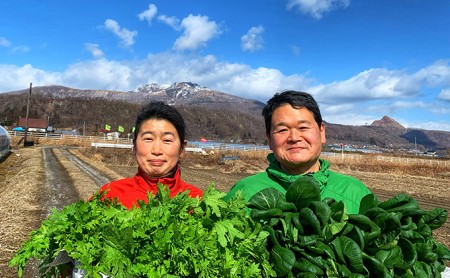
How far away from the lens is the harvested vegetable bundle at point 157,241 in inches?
57.9

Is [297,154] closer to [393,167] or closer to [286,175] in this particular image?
[286,175]

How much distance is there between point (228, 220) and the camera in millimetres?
1642

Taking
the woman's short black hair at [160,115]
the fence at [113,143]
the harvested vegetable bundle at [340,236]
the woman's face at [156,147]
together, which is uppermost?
the woman's short black hair at [160,115]

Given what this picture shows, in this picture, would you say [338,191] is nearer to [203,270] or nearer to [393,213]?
[393,213]

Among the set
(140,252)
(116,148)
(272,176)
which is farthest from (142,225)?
(116,148)

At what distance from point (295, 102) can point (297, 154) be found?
38cm

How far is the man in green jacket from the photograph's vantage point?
2.42m

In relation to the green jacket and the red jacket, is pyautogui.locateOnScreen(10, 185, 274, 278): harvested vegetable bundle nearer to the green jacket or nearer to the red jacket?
the green jacket

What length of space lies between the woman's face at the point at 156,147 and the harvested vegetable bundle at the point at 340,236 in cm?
100

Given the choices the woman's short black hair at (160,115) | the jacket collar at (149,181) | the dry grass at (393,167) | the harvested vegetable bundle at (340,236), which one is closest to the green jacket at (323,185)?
the harvested vegetable bundle at (340,236)

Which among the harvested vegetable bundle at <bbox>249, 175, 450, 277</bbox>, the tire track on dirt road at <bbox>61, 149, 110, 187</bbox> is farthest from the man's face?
the tire track on dirt road at <bbox>61, 149, 110, 187</bbox>

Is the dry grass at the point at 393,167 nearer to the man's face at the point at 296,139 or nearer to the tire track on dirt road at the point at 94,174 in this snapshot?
the tire track on dirt road at the point at 94,174

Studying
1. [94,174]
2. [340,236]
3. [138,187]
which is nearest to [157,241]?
[340,236]

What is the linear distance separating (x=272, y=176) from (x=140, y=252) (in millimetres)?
1286
